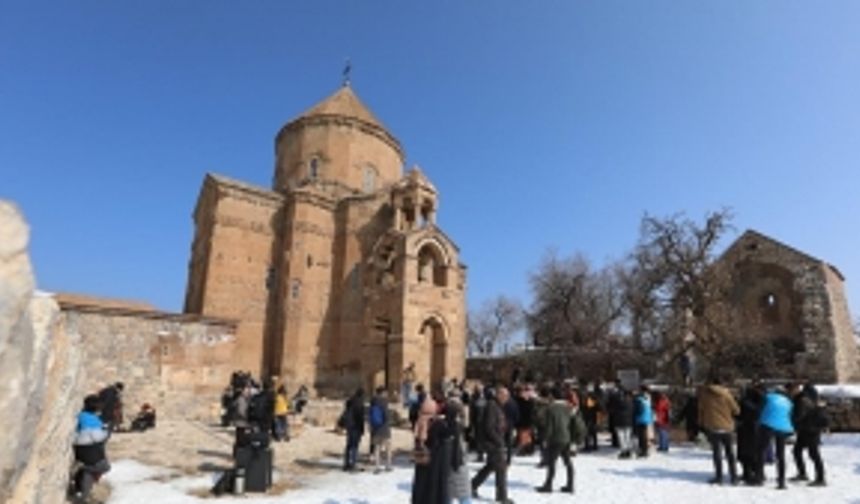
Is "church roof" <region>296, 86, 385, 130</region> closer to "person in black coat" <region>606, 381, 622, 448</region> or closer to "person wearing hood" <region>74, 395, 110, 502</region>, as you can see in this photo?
"person in black coat" <region>606, 381, 622, 448</region>

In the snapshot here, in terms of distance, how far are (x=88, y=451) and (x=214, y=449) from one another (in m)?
5.13

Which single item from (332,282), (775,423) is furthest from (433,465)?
(332,282)

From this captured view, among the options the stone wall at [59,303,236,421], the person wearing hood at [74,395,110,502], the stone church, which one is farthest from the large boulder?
the stone church

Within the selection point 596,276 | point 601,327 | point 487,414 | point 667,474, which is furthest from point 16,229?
point 596,276

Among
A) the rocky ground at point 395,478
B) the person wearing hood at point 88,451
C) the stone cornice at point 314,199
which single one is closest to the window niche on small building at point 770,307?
the rocky ground at point 395,478

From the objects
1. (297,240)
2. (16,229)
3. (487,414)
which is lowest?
(487,414)

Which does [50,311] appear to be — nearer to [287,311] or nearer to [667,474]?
[667,474]

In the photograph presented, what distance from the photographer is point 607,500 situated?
25.5ft

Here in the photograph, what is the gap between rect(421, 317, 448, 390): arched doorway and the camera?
24172 millimetres

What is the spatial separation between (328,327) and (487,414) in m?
19.1

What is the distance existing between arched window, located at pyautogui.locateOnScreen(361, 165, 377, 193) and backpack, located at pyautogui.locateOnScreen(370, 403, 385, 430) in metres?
20.5

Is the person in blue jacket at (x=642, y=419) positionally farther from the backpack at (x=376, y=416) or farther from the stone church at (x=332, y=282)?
the stone church at (x=332, y=282)

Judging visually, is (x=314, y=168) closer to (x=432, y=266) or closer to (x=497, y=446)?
(x=432, y=266)

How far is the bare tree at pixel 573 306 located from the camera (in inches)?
1267
